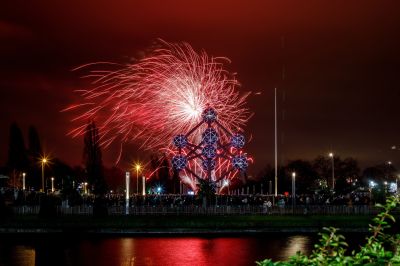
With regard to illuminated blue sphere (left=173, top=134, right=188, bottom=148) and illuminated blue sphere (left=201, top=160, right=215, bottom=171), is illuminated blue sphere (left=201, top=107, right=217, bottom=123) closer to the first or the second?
illuminated blue sphere (left=173, top=134, right=188, bottom=148)

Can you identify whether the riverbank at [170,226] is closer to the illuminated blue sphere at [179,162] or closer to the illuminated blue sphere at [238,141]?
the illuminated blue sphere at [179,162]

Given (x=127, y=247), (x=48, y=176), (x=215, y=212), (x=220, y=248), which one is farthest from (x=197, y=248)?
(x=48, y=176)

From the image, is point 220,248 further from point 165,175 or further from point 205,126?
point 165,175

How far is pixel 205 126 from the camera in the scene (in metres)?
63.1

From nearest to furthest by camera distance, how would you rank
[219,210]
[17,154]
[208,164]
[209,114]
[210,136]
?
1. [219,210]
2. [209,114]
3. [210,136]
4. [208,164]
5. [17,154]

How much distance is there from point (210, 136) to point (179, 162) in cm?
405

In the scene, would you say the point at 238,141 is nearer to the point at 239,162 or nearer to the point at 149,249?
the point at 239,162


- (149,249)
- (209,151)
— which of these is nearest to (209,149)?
(209,151)

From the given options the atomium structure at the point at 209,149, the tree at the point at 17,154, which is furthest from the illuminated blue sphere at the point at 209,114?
the tree at the point at 17,154

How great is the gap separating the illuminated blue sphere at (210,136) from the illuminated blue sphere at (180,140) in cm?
251

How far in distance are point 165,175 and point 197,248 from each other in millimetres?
101349

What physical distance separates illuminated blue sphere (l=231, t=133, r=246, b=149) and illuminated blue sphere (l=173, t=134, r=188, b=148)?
190 inches

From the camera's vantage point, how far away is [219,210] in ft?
155

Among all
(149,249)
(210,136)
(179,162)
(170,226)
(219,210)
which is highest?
(210,136)
